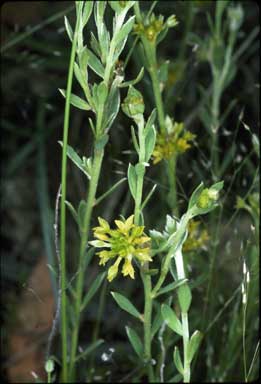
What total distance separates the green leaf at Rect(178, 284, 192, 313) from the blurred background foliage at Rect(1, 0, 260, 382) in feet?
0.91

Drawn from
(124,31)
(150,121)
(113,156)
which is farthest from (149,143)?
(113,156)

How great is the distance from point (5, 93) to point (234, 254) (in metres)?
0.63

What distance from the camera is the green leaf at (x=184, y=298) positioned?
0.85 metres

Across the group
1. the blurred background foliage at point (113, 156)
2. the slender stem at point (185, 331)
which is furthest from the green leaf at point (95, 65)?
the blurred background foliage at point (113, 156)

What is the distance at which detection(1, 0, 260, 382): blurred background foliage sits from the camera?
127 centimetres

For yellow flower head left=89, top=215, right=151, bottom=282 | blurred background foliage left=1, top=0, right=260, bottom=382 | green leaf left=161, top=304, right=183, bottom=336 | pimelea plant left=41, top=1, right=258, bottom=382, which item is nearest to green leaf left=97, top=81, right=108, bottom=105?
pimelea plant left=41, top=1, right=258, bottom=382

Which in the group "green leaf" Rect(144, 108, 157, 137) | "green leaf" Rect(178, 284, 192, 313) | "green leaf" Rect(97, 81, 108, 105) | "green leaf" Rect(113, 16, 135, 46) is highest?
"green leaf" Rect(113, 16, 135, 46)

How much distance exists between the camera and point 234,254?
146 centimetres

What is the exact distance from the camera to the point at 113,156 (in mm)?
1246

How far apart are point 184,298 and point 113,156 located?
442 millimetres

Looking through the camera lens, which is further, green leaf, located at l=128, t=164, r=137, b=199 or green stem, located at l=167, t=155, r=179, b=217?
green stem, located at l=167, t=155, r=179, b=217

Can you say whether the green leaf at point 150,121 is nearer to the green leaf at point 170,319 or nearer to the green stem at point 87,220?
the green stem at point 87,220

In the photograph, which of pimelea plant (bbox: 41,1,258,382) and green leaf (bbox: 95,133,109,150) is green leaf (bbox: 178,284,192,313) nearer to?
pimelea plant (bbox: 41,1,258,382)

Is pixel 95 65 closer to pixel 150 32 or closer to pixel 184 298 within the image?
pixel 150 32
